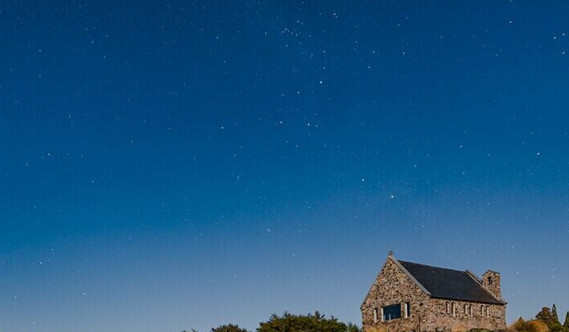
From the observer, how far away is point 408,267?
171 feet

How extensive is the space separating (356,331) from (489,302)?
21502 mm

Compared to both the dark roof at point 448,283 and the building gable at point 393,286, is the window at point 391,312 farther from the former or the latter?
the dark roof at point 448,283

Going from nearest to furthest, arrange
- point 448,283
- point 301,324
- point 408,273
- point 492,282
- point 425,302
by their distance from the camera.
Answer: point 301,324
point 425,302
point 408,273
point 448,283
point 492,282

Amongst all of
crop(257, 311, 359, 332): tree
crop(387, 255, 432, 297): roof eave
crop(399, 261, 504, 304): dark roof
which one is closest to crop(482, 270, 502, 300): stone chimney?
crop(399, 261, 504, 304): dark roof

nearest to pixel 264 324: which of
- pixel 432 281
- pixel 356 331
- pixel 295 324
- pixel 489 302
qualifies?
pixel 295 324

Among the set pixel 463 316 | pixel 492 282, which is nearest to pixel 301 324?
pixel 463 316

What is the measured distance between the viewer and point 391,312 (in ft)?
170

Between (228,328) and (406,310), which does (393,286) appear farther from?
(228,328)

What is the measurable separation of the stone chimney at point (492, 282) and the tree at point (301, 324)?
77.6 feet

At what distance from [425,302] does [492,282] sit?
12914 mm

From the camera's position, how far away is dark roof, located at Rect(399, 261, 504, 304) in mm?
51028

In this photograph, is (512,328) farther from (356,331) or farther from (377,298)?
(377,298)

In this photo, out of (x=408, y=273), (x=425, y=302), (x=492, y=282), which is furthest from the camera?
(x=492, y=282)

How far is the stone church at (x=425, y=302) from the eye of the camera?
49.2m
